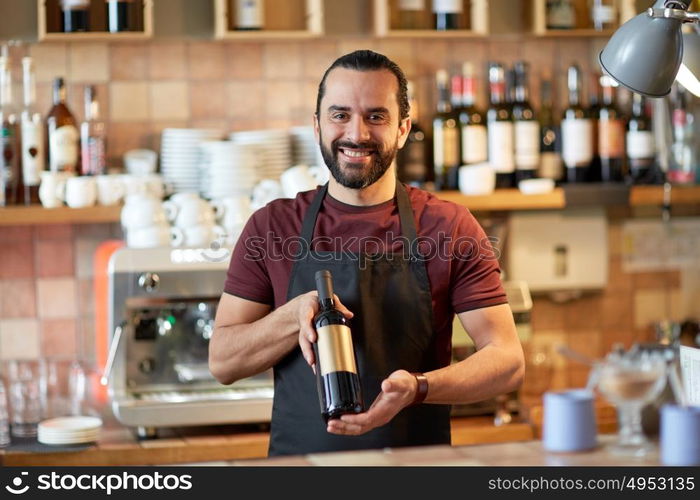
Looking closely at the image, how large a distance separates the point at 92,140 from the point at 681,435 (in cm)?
215

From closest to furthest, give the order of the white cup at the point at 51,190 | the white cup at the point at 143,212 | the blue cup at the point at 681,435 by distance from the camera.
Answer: the blue cup at the point at 681,435 < the white cup at the point at 143,212 < the white cup at the point at 51,190

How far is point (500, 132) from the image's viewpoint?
340 centimetres

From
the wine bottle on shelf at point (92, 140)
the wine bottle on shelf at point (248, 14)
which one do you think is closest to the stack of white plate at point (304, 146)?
the wine bottle on shelf at point (248, 14)

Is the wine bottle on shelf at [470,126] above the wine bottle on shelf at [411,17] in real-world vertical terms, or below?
below

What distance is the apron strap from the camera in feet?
7.07

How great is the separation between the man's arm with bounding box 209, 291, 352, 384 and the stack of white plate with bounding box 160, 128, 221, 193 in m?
1.18

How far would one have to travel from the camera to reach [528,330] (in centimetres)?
325

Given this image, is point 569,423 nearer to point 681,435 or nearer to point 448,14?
point 681,435

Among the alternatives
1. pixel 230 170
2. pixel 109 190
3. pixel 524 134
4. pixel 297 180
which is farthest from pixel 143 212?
pixel 524 134

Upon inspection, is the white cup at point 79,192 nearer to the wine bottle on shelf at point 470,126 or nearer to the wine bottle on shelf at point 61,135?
the wine bottle on shelf at point 61,135

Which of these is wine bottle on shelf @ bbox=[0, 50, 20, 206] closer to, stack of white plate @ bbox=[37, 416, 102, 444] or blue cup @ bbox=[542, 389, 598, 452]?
stack of white plate @ bbox=[37, 416, 102, 444]

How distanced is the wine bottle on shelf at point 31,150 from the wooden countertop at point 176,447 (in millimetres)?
709

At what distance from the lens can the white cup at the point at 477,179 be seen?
329cm

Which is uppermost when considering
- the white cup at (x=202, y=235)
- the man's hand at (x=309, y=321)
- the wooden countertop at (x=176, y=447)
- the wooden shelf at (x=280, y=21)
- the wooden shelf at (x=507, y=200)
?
the wooden shelf at (x=280, y=21)
